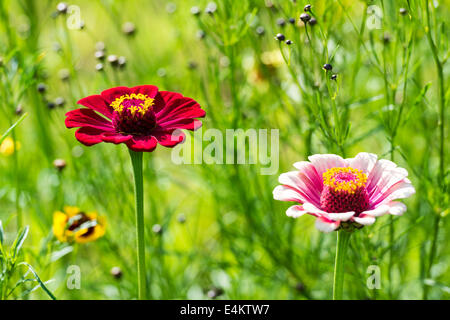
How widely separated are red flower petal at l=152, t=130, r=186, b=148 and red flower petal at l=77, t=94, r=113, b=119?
62 mm

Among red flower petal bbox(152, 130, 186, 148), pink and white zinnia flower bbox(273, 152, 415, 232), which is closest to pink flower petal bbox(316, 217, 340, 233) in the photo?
pink and white zinnia flower bbox(273, 152, 415, 232)

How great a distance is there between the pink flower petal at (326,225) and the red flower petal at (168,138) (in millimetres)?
155

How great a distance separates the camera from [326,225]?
48 cm

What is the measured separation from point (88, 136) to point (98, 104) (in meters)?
0.08

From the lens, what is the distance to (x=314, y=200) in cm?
57

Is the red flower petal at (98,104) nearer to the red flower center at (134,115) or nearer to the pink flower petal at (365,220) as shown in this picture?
the red flower center at (134,115)

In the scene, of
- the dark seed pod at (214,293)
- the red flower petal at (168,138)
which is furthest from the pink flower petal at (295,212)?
the dark seed pod at (214,293)

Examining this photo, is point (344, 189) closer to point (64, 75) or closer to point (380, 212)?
point (380, 212)

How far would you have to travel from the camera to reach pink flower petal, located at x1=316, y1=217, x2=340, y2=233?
1.56 ft

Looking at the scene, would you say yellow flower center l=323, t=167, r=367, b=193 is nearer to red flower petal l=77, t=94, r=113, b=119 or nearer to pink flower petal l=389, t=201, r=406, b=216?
pink flower petal l=389, t=201, r=406, b=216

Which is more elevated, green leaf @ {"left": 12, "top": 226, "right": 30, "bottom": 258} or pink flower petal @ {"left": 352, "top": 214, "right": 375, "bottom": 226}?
pink flower petal @ {"left": 352, "top": 214, "right": 375, "bottom": 226}
